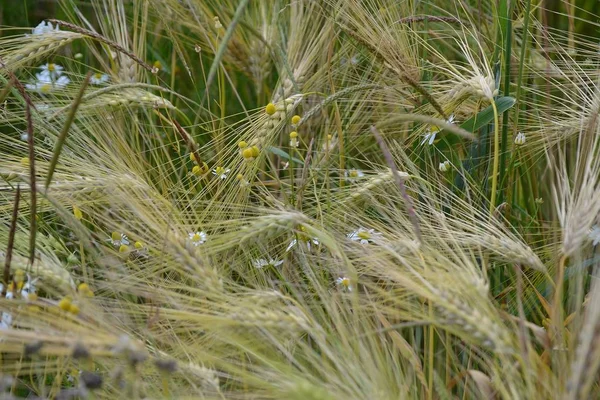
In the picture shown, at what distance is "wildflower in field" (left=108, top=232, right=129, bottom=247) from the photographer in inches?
49.0

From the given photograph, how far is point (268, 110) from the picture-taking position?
4.22 feet

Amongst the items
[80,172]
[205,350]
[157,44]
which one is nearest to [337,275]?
[205,350]

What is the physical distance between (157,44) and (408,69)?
962 mm

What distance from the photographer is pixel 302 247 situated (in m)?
1.19

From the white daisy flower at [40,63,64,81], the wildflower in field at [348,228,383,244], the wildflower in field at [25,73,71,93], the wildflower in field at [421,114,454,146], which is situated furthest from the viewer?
the white daisy flower at [40,63,64,81]

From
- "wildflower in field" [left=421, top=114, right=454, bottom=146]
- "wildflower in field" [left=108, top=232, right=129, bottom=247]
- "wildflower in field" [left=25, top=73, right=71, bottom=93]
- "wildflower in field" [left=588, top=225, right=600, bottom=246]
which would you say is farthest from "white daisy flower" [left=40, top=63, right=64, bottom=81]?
"wildflower in field" [left=588, top=225, right=600, bottom=246]

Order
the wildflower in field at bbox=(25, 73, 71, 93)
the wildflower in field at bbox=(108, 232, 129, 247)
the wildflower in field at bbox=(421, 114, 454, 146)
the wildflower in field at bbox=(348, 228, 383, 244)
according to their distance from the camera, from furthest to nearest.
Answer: the wildflower in field at bbox=(25, 73, 71, 93) < the wildflower in field at bbox=(421, 114, 454, 146) < the wildflower in field at bbox=(108, 232, 129, 247) < the wildflower in field at bbox=(348, 228, 383, 244)

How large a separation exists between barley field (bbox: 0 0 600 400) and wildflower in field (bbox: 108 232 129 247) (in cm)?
2

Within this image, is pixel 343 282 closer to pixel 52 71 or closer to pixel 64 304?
pixel 64 304

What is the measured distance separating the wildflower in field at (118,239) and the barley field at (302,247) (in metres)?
0.02

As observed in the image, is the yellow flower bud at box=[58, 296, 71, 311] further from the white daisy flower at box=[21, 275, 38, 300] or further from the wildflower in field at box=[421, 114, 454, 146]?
the wildflower in field at box=[421, 114, 454, 146]

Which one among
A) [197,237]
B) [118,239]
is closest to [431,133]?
[197,237]

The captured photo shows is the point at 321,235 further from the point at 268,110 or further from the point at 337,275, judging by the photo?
the point at 268,110

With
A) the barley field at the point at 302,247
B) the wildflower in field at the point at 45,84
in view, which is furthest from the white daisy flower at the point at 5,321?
the wildflower in field at the point at 45,84
